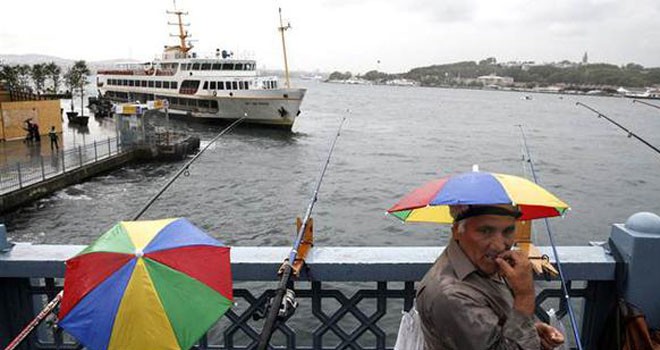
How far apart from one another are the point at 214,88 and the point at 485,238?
1891 inches

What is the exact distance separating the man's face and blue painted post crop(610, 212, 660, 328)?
1.30 meters

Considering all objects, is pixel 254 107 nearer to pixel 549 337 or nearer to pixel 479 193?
pixel 479 193

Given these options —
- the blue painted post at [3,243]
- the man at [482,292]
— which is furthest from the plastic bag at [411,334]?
the blue painted post at [3,243]

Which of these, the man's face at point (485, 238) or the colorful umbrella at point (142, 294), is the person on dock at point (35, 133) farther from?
the man's face at point (485, 238)

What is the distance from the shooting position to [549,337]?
1932mm

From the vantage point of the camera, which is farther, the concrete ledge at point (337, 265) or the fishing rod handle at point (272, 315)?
the concrete ledge at point (337, 265)

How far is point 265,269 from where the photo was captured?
2.85 meters

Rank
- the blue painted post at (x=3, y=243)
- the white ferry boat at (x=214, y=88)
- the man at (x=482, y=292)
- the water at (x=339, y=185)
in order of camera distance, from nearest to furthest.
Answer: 1. the man at (x=482, y=292)
2. the blue painted post at (x=3, y=243)
3. the water at (x=339, y=185)
4. the white ferry boat at (x=214, y=88)

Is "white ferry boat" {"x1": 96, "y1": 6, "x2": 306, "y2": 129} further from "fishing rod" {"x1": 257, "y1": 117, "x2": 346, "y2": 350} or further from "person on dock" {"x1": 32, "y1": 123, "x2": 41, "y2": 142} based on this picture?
"fishing rod" {"x1": 257, "y1": 117, "x2": 346, "y2": 350}

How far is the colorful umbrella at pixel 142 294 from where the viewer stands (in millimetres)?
2023

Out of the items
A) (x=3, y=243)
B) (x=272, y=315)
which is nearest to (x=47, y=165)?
(x=3, y=243)

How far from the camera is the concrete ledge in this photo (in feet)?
9.34

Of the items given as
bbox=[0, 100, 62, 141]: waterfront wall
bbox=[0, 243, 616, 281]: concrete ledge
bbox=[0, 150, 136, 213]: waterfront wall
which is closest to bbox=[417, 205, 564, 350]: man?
bbox=[0, 243, 616, 281]: concrete ledge

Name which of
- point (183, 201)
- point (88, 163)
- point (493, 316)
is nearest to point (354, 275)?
point (493, 316)
